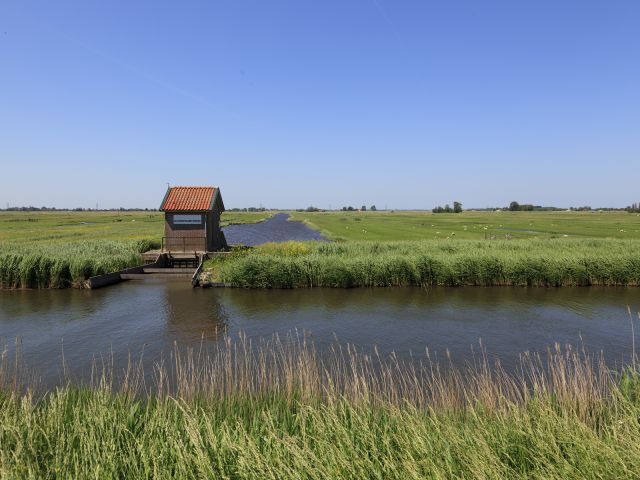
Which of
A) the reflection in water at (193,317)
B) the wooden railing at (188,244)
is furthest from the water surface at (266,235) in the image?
the reflection in water at (193,317)

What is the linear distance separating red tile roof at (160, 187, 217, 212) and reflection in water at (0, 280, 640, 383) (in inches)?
335

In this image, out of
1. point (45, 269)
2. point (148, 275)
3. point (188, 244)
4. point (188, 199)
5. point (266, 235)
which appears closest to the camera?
point (45, 269)

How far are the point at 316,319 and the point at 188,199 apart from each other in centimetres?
2025

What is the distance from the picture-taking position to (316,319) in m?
18.0

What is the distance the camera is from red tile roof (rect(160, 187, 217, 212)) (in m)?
31.5

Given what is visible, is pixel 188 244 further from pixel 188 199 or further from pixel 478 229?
pixel 478 229

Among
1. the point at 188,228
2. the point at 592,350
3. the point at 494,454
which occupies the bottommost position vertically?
the point at 592,350

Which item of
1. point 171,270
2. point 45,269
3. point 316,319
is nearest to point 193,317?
point 316,319

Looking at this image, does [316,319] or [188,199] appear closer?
[316,319]

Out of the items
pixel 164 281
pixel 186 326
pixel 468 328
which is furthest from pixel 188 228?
pixel 468 328

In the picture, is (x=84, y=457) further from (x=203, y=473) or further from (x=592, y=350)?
(x=592, y=350)

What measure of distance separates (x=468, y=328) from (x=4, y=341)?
66.4 ft

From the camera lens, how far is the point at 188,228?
31.9 m

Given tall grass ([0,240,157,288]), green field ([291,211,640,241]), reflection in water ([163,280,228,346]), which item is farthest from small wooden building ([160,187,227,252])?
green field ([291,211,640,241])
